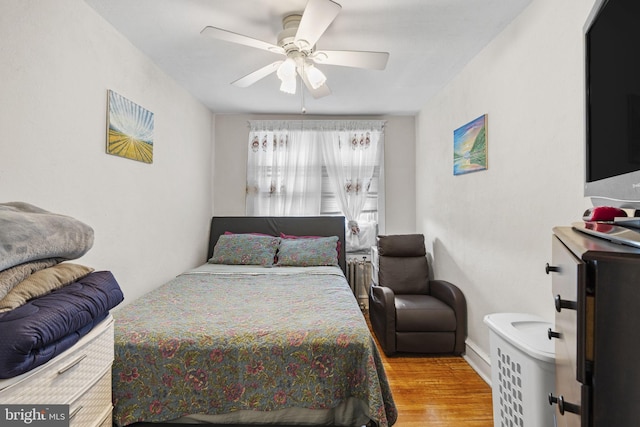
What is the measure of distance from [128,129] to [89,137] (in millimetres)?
374

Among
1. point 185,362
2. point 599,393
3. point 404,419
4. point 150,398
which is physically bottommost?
point 404,419

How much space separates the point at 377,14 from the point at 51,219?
6.72 ft

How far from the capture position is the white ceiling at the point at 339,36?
6.29 ft

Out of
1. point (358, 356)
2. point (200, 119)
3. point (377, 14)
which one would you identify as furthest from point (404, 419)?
point (200, 119)

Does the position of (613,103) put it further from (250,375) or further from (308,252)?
(308,252)

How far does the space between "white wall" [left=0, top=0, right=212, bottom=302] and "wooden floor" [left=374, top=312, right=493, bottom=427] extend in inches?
83.1

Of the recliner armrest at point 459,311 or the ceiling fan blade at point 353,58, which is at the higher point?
the ceiling fan blade at point 353,58

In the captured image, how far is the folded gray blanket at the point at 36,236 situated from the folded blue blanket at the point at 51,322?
140 millimetres

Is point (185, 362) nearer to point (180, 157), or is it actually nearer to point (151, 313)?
point (151, 313)

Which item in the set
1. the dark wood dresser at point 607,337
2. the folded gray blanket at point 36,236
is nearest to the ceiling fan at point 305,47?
the folded gray blanket at point 36,236

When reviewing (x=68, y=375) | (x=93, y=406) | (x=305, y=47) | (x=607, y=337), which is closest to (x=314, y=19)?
(x=305, y=47)

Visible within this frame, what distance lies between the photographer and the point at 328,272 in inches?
121

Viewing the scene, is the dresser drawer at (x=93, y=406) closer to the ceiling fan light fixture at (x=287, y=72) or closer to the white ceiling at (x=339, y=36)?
the ceiling fan light fixture at (x=287, y=72)

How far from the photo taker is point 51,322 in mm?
985
